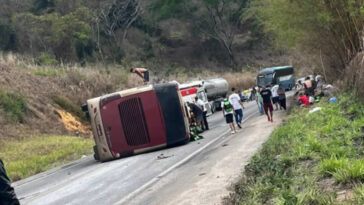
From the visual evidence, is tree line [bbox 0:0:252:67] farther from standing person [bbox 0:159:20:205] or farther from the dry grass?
standing person [bbox 0:159:20:205]

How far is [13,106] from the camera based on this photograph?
95.4 feet

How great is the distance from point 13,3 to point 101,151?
49525mm

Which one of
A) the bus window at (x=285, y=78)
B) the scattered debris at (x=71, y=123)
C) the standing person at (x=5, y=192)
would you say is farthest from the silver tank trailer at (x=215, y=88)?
the standing person at (x=5, y=192)

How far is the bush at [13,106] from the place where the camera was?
28.3m

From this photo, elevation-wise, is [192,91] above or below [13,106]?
below

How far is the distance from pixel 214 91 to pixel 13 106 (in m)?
18.9

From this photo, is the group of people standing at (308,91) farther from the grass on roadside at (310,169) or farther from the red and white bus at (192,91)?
the grass on roadside at (310,169)

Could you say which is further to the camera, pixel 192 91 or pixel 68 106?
pixel 192 91

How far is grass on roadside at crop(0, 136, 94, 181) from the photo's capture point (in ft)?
59.5

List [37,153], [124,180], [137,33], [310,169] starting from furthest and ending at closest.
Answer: [137,33]
[37,153]
[124,180]
[310,169]

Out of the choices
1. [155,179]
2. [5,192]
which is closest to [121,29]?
[155,179]

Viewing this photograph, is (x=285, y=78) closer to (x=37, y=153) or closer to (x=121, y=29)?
(x=121, y=29)

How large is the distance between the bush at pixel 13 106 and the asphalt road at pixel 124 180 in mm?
12512

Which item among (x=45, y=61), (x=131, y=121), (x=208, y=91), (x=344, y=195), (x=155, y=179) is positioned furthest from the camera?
(x=45, y=61)
